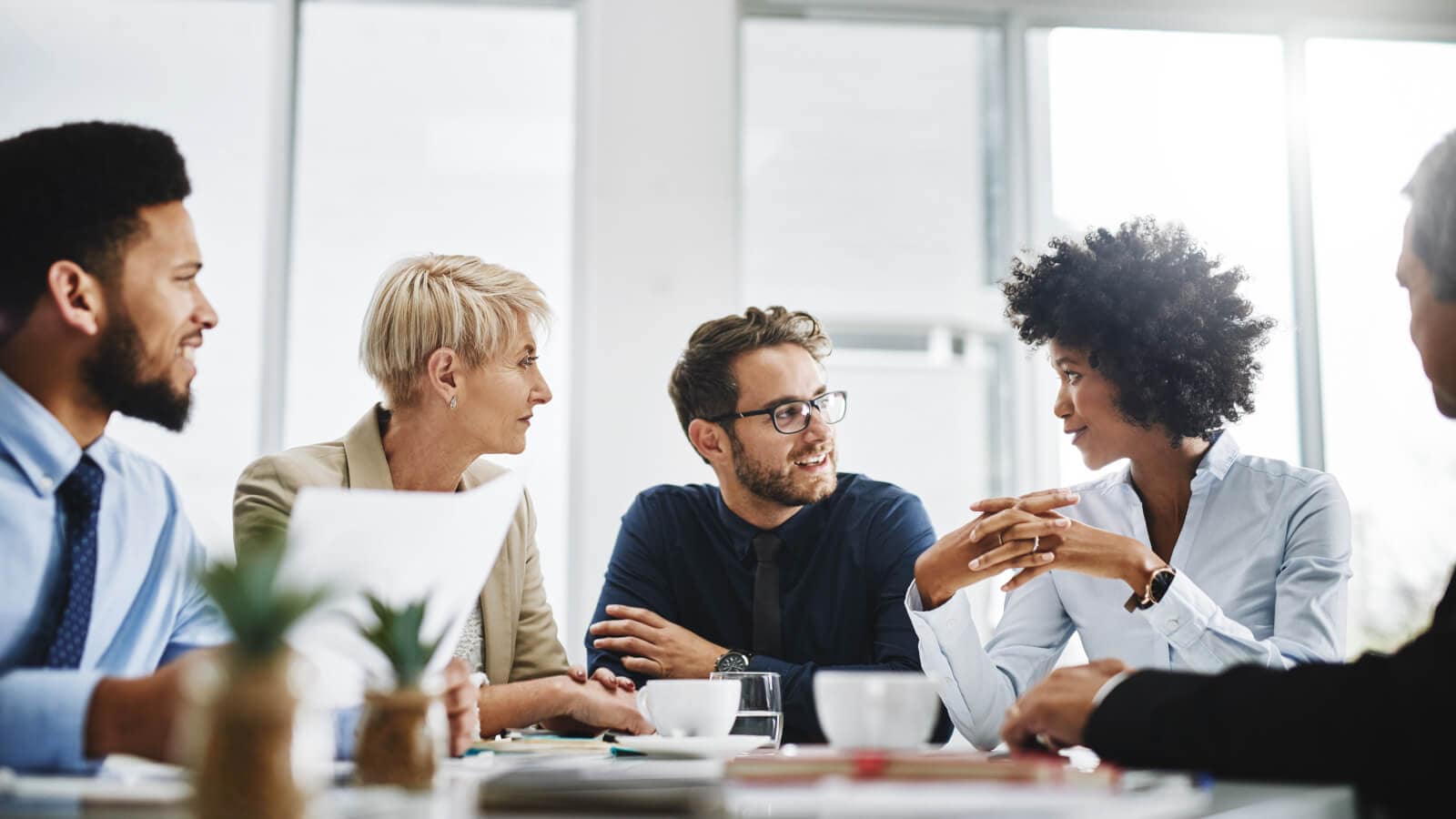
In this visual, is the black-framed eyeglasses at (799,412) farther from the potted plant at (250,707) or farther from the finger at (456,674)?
the potted plant at (250,707)

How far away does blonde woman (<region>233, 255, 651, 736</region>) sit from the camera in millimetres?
2314

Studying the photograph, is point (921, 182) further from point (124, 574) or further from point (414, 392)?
point (124, 574)

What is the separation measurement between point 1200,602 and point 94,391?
4.97 ft

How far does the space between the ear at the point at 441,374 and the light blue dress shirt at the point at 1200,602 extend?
0.98 metres

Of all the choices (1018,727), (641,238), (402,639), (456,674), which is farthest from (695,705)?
(641,238)

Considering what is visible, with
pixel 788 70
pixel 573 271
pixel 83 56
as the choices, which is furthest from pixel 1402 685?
pixel 83 56

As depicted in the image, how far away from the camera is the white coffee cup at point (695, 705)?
1486mm

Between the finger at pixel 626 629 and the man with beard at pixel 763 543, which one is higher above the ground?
the man with beard at pixel 763 543

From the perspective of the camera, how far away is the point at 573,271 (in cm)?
392

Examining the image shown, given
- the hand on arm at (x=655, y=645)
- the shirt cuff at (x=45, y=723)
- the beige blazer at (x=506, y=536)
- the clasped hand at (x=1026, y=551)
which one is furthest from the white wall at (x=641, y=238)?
the shirt cuff at (x=45, y=723)

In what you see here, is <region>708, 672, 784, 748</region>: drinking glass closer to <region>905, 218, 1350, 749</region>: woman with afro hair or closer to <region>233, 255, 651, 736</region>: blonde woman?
<region>905, 218, 1350, 749</region>: woman with afro hair

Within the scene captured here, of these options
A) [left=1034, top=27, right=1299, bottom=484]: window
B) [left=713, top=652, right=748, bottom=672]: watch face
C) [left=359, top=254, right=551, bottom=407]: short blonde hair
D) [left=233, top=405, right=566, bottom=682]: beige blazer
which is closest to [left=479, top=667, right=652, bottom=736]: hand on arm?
[left=713, top=652, right=748, bottom=672]: watch face

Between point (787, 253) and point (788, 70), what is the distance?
24.2 inches

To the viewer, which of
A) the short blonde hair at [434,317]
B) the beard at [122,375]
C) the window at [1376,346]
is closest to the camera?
the beard at [122,375]
